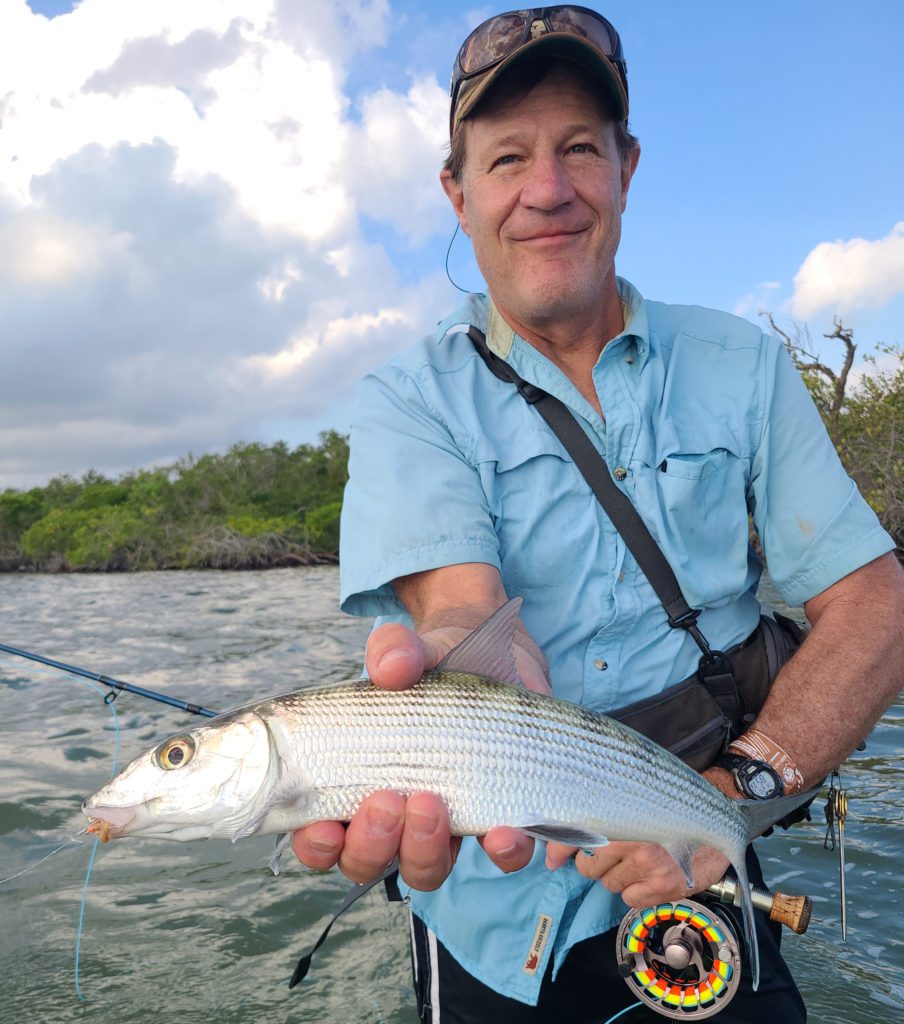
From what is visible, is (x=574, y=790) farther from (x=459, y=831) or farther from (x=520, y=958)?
(x=520, y=958)

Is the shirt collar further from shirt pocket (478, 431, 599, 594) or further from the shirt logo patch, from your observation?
the shirt logo patch

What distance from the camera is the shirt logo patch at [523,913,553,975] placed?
8.49ft

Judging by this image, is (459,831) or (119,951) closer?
(459,831)

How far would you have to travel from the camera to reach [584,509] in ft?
9.23

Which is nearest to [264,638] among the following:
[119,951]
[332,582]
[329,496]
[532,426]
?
[119,951]

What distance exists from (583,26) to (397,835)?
2.79 meters

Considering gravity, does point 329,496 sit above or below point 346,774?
above

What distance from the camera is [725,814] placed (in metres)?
2.40

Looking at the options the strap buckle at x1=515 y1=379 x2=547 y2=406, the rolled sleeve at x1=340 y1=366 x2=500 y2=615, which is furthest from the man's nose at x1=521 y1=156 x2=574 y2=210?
the rolled sleeve at x1=340 y1=366 x2=500 y2=615

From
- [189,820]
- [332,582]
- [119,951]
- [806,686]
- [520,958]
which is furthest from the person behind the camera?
[332,582]

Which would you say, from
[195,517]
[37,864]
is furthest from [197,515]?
[37,864]

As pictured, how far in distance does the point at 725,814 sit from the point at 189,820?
4.87 feet

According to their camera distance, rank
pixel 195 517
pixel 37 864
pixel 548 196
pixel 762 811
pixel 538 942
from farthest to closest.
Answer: pixel 195 517 < pixel 37 864 < pixel 548 196 < pixel 538 942 < pixel 762 811

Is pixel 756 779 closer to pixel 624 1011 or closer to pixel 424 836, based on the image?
pixel 624 1011
